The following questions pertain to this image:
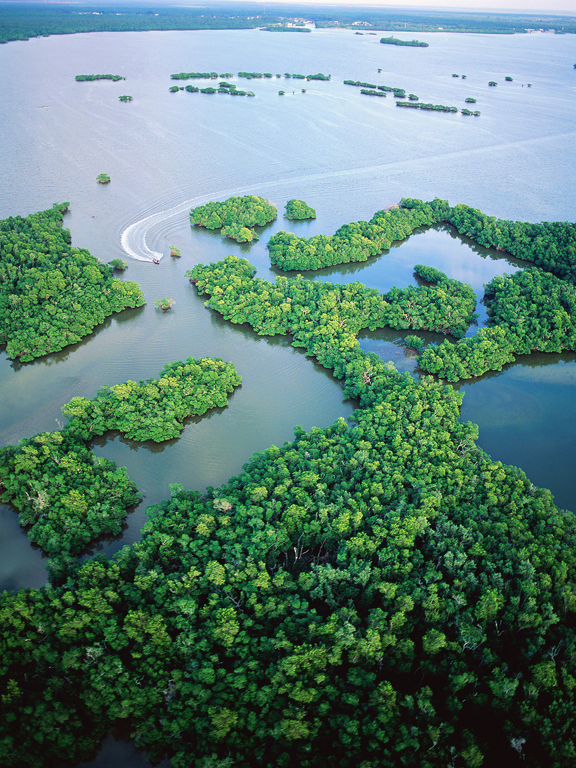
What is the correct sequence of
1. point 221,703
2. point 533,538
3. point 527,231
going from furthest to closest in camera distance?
point 527,231, point 533,538, point 221,703

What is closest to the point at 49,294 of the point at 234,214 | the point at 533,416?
the point at 234,214

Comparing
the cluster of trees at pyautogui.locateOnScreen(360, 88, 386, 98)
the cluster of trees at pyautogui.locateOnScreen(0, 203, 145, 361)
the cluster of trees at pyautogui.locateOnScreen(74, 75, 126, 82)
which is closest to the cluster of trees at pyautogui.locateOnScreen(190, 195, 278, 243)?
the cluster of trees at pyautogui.locateOnScreen(0, 203, 145, 361)

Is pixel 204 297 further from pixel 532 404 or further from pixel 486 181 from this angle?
pixel 486 181

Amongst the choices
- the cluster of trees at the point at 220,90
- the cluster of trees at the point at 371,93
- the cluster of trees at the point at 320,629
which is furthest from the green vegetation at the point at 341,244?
the cluster of trees at the point at 371,93

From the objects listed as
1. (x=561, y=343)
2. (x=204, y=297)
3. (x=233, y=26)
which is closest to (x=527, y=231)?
(x=561, y=343)

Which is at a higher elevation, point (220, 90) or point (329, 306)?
point (220, 90)

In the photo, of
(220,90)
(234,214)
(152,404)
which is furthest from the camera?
(220,90)

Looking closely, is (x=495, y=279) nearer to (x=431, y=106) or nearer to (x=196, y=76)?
(x=431, y=106)
